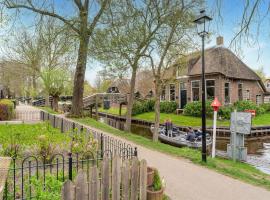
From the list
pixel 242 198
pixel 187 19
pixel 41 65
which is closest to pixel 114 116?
pixel 41 65

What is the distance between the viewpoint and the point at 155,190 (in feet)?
16.2

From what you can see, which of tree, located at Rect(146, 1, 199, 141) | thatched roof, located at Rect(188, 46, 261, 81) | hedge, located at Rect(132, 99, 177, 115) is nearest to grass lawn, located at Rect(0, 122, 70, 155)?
tree, located at Rect(146, 1, 199, 141)

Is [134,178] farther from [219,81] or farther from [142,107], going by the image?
[142,107]

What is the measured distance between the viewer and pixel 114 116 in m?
39.0

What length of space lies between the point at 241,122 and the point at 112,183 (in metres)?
9.95

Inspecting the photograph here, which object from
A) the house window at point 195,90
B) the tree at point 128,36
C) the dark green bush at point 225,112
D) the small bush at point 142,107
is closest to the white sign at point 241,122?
the tree at point 128,36

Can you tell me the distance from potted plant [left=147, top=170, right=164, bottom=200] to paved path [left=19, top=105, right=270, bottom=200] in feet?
2.72

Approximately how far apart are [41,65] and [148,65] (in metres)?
19.7

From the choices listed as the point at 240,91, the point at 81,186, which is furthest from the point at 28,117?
the point at 240,91

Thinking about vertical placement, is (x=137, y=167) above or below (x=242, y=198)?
above

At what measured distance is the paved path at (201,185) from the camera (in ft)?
19.4

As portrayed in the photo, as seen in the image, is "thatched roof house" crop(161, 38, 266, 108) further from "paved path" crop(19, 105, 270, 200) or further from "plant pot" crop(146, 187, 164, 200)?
"plant pot" crop(146, 187, 164, 200)

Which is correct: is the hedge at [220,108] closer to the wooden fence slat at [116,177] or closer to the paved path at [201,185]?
the paved path at [201,185]

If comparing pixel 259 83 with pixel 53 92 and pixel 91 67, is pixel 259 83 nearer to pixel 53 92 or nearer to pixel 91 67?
pixel 91 67
